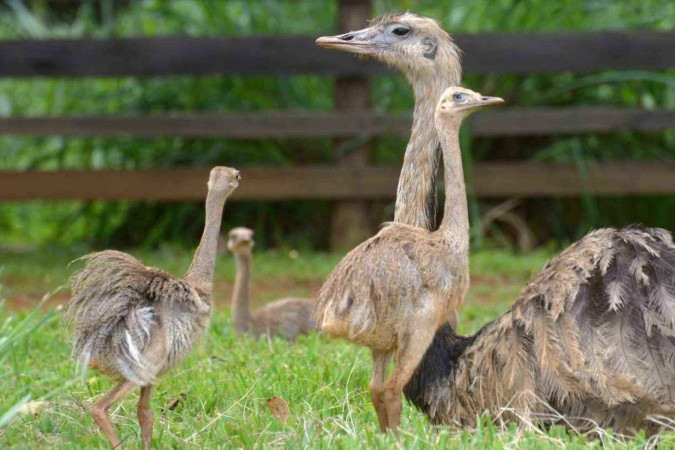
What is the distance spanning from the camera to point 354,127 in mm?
9938

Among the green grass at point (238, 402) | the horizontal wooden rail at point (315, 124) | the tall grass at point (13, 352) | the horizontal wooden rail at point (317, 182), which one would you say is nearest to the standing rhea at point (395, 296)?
the green grass at point (238, 402)

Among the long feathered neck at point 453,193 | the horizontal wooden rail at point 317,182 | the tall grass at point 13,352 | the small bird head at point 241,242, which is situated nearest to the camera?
the tall grass at point 13,352

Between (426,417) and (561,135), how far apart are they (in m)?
6.30

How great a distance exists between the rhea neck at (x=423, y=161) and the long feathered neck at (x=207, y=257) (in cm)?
76

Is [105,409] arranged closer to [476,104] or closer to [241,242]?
[476,104]

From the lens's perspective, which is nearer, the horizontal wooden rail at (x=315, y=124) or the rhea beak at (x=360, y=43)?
the rhea beak at (x=360, y=43)

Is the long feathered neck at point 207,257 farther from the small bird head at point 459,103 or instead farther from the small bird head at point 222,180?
the small bird head at point 459,103

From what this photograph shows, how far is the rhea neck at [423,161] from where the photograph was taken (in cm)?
520

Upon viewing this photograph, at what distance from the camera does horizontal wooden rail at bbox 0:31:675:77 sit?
983cm

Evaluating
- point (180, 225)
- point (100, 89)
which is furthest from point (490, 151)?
point (100, 89)

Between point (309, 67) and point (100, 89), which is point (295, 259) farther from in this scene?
point (100, 89)

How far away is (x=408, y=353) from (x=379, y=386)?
0.24 metres

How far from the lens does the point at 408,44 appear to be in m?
5.55

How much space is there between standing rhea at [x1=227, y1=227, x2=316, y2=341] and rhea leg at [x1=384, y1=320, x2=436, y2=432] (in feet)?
9.15
